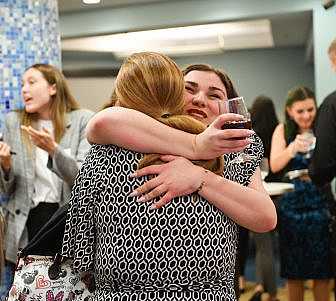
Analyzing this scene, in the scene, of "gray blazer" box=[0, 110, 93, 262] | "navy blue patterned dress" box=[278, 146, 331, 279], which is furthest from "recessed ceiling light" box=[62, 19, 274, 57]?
"gray blazer" box=[0, 110, 93, 262]

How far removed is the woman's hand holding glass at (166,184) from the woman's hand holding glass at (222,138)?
0.21 ft

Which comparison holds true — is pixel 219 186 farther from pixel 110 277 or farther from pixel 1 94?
pixel 1 94

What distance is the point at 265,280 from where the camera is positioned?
437 centimetres

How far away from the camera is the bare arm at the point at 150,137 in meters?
1.32

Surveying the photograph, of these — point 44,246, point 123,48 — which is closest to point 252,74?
point 123,48

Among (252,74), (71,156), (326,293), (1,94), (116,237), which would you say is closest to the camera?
(116,237)

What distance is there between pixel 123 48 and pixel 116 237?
841cm

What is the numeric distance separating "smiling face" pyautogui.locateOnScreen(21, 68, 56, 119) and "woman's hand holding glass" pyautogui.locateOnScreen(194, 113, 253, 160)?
1.74m

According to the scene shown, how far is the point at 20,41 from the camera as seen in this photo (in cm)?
339

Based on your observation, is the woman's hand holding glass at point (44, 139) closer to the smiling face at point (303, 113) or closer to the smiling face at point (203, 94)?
the smiling face at point (203, 94)

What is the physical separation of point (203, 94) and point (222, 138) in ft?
1.51

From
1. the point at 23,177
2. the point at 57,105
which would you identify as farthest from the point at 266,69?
the point at 23,177

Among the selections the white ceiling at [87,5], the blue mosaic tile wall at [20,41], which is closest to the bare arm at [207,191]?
the blue mosaic tile wall at [20,41]

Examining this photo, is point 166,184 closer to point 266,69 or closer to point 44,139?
point 44,139
